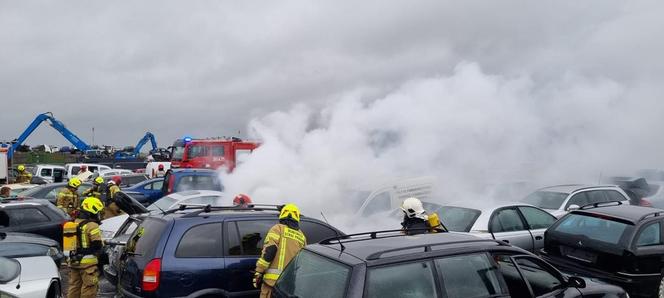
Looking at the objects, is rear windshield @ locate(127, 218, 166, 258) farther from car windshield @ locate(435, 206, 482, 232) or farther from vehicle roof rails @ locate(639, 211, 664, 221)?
vehicle roof rails @ locate(639, 211, 664, 221)

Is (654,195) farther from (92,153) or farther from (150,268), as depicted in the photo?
(92,153)

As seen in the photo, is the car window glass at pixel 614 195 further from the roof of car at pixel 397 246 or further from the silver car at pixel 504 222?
the roof of car at pixel 397 246

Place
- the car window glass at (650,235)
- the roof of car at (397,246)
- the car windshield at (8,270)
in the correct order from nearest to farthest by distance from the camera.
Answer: the roof of car at (397,246) → the car windshield at (8,270) → the car window glass at (650,235)

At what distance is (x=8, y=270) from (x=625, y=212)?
25.9 ft

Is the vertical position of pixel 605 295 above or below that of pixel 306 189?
below

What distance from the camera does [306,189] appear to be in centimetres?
1002

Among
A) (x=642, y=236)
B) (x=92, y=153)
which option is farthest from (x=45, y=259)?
(x=92, y=153)

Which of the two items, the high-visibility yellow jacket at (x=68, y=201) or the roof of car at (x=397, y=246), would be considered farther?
the high-visibility yellow jacket at (x=68, y=201)

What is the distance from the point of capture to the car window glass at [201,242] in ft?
17.3

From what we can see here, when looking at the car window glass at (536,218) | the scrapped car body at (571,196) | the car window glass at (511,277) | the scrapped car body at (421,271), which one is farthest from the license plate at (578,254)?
the scrapped car body at (571,196)

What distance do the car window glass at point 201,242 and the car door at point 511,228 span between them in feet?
14.6

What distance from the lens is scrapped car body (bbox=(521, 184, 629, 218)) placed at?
10398mm

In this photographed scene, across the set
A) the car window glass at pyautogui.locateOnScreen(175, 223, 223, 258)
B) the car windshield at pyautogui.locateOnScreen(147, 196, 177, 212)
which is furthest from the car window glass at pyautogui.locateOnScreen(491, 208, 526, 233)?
the car windshield at pyautogui.locateOnScreen(147, 196, 177, 212)

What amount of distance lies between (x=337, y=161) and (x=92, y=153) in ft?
112
